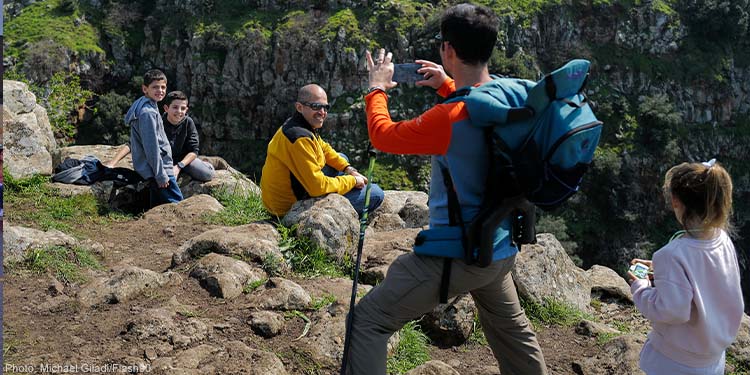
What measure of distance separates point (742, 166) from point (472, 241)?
56.5 m

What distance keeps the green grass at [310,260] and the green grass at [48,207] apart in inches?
105

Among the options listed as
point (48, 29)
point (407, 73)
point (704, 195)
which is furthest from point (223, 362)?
point (48, 29)

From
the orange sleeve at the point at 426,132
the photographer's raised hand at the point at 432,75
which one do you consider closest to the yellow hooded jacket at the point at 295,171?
the photographer's raised hand at the point at 432,75

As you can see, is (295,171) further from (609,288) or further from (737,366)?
(737,366)

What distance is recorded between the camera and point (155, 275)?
544 cm

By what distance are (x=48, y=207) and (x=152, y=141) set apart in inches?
58.2

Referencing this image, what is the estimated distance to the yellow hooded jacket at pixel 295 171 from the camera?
6.70m

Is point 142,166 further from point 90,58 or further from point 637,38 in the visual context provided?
point 637,38

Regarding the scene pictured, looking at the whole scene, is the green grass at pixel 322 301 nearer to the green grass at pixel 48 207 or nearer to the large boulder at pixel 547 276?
the large boulder at pixel 547 276

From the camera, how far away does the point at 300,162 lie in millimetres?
6699

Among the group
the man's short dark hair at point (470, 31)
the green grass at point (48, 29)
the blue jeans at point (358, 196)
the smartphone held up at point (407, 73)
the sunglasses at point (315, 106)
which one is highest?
the man's short dark hair at point (470, 31)

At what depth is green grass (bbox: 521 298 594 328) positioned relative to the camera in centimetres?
638

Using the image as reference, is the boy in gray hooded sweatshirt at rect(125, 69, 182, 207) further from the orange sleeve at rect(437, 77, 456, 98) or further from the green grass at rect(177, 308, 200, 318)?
the orange sleeve at rect(437, 77, 456, 98)

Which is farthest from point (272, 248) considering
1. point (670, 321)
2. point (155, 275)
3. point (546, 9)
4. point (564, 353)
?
point (546, 9)
